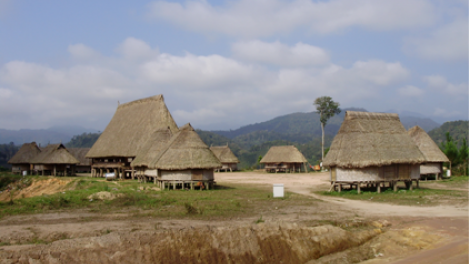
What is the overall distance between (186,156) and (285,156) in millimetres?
28478

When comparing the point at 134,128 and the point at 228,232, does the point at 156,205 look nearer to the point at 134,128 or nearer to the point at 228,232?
the point at 228,232

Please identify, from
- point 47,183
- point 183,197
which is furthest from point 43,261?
point 47,183

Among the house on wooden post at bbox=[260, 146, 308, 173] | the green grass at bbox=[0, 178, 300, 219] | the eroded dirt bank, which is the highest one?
the house on wooden post at bbox=[260, 146, 308, 173]

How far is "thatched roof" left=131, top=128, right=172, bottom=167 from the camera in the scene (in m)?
27.9

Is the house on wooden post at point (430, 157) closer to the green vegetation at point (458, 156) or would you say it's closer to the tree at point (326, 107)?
the green vegetation at point (458, 156)

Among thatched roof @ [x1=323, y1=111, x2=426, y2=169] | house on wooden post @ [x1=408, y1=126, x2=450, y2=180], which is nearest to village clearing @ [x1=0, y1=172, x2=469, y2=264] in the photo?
thatched roof @ [x1=323, y1=111, x2=426, y2=169]

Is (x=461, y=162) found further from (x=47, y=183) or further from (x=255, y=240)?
(x=47, y=183)

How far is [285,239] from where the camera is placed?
1048 cm

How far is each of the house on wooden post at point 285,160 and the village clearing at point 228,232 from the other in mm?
32090

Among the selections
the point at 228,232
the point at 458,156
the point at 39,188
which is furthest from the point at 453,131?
the point at 228,232

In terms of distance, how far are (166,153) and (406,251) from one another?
16.0 meters

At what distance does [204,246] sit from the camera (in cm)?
968

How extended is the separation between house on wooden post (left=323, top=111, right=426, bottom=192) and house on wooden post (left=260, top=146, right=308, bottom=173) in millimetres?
26229

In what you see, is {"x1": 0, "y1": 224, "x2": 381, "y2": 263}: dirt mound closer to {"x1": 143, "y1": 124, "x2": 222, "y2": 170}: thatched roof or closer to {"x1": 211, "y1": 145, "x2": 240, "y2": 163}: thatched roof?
{"x1": 143, "y1": 124, "x2": 222, "y2": 170}: thatched roof
